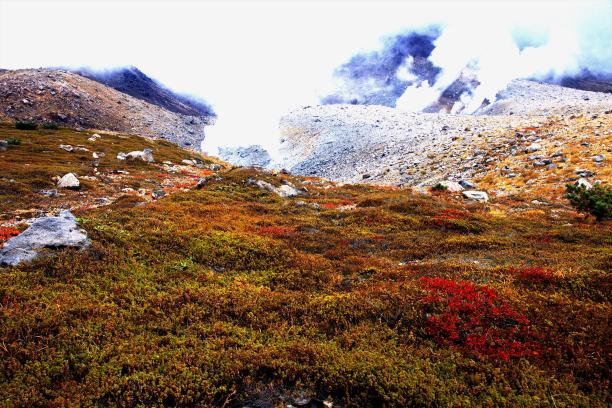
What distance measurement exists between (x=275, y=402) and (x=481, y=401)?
367cm

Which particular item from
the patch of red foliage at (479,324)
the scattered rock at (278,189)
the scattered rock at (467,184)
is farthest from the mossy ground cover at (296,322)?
the scattered rock at (467,184)

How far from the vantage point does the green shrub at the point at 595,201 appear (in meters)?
20.6

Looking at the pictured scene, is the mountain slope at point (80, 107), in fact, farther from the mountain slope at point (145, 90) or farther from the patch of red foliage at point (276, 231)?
the patch of red foliage at point (276, 231)

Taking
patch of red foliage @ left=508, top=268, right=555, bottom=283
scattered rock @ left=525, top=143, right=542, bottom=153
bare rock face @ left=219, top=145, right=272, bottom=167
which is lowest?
bare rock face @ left=219, top=145, right=272, bottom=167

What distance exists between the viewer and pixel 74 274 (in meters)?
10.1

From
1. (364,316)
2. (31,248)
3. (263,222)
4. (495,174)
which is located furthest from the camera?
(495,174)

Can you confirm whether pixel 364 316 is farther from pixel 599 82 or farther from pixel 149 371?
pixel 599 82

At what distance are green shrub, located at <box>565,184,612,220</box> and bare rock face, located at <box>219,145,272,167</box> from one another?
50.3 metres

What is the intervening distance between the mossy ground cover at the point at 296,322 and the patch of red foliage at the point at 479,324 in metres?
0.04

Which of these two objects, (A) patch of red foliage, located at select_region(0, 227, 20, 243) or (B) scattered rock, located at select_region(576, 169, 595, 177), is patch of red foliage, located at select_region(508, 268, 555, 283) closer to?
(A) patch of red foliage, located at select_region(0, 227, 20, 243)

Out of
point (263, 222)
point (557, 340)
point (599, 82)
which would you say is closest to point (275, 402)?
point (557, 340)

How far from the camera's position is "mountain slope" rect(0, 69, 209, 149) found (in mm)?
82062

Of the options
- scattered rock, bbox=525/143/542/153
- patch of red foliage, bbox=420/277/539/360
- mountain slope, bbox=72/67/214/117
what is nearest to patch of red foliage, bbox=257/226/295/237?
patch of red foliage, bbox=420/277/539/360

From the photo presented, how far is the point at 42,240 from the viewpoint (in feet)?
36.6
